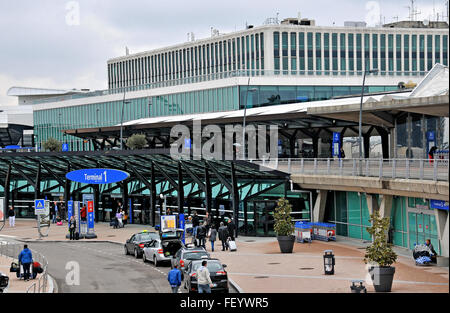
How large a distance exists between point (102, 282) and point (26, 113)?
9674 centimetres

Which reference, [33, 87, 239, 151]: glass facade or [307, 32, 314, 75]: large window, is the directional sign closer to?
[33, 87, 239, 151]: glass facade

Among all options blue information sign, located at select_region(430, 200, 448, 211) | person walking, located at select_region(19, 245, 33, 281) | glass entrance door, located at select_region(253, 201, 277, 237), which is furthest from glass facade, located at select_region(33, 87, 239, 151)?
blue information sign, located at select_region(430, 200, 448, 211)

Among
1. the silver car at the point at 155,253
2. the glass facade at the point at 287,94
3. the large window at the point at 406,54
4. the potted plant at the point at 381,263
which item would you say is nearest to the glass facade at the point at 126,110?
the glass facade at the point at 287,94

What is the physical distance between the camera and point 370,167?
37281 millimetres

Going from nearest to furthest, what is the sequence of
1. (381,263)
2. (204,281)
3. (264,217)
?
(204,281) → (381,263) → (264,217)

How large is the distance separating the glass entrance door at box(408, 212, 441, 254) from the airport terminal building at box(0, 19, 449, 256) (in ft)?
0.27

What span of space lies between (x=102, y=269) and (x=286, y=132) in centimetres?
3541

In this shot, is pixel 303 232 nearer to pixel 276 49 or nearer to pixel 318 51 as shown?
pixel 276 49

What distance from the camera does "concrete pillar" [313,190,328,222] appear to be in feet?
146

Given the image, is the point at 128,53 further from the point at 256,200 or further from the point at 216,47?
the point at 256,200

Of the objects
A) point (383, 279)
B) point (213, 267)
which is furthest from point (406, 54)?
point (383, 279)

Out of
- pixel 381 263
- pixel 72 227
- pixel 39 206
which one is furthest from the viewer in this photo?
pixel 39 206

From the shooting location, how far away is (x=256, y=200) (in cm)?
4609
